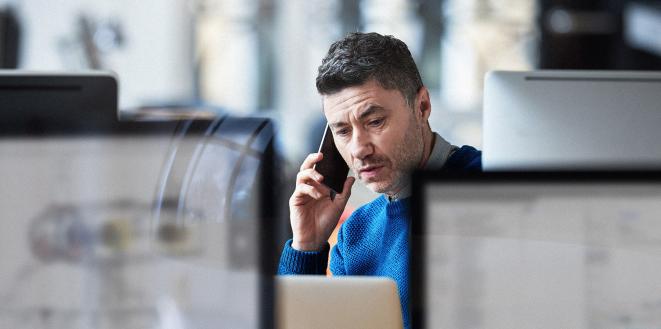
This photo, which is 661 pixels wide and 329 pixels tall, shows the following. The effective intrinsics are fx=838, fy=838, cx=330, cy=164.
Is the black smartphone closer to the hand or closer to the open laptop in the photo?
the hand

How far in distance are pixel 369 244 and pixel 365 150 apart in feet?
0.66

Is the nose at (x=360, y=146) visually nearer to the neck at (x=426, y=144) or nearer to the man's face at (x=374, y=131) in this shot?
the man's face at (x=374, y=131)

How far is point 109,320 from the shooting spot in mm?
671

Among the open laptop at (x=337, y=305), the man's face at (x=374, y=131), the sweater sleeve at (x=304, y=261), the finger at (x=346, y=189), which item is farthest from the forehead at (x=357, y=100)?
the open laptop at (x=337, y=305)

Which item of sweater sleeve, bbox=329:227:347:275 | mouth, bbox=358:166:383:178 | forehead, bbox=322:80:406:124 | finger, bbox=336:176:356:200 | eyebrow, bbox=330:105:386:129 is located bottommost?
sweater sleeve, bbox=329:227:347:275

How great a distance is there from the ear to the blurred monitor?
89 cm

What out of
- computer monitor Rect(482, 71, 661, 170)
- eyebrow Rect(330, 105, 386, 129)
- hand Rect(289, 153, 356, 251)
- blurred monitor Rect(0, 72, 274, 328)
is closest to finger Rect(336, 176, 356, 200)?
hand Rect(289, 153, 356, 251)

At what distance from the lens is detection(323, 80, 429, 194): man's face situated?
1.47 meters

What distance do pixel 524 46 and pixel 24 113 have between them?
4146mm

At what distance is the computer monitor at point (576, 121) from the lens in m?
1.05

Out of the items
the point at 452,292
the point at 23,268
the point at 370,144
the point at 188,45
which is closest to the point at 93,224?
the point at 23,268

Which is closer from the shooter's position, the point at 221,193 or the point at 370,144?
the point at 221,193

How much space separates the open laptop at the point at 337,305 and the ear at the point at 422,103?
2.11ft

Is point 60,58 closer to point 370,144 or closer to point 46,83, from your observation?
point 370,144
